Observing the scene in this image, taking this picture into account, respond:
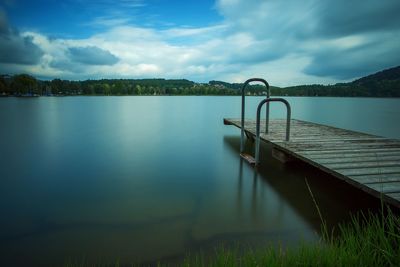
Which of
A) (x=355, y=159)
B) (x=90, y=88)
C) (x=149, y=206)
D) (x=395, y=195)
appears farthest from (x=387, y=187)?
(x=90, y=88)

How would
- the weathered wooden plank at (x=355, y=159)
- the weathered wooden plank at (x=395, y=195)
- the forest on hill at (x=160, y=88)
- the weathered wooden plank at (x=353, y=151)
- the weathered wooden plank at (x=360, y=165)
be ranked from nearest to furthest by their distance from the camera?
1. the weathered wooden plank at (x=395, y=195)
2. the weathered wooden plank at (x=360, y=165)
3. the weathered wooden plank at (x=355, y=159)
4. the weathered wooden plank at (x=353, y=151)
5. the forest on hill at (x=160, y=88)

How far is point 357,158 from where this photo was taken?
4.18 m

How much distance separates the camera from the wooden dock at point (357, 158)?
9.81 ft

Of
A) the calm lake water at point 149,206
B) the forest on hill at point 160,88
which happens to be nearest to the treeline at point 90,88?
the forest on hill at point 160,88

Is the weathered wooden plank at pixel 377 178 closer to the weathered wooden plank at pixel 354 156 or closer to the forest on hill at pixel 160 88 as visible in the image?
the weathered wooden plank at pixel 354 156

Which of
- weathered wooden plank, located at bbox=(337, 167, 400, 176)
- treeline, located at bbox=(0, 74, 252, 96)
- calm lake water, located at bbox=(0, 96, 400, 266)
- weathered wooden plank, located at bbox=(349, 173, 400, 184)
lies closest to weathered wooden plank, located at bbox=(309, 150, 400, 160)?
weathered wooden plank, located at bbox=(337, 167, 400, 176)

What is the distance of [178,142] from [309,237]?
7.66 meters

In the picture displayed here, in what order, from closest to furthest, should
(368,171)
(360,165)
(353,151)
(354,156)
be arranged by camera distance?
(368,171) → (360,165) → (354,156) → (353,151)

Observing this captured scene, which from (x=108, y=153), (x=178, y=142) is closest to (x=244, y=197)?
(x=108, y=153)

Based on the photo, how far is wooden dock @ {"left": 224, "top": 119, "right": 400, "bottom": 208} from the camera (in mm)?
2990

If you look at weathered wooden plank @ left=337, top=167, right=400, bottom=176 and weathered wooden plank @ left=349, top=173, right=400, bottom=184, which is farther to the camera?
weathered wooden plank @ left=337, top=167, right=400, bottom=176

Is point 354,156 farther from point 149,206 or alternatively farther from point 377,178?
point 149,206

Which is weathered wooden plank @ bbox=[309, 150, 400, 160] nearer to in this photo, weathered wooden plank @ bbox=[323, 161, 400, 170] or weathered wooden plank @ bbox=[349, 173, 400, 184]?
weathered wooden plank @ bbox=[323, 161, 400, 170]

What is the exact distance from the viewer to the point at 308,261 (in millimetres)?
1920
